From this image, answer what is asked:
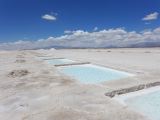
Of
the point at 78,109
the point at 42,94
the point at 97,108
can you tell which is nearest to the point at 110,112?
the point at 97,108

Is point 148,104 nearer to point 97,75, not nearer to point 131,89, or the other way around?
point 131,89

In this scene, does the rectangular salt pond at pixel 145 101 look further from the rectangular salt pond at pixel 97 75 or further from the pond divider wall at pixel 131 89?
the rectangular salt pond at pixel 97 75

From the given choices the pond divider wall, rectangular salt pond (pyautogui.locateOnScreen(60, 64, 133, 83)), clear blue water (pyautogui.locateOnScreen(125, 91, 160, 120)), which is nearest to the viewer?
clear blue water (pyautogui.locateOnScreen(125, 91, 160, 120))

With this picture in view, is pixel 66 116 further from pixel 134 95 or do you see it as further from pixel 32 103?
pixel 134 95

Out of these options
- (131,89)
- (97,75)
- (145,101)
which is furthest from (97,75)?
(145,101)

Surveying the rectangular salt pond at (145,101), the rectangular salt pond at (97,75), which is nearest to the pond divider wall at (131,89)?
the rectangular salt pond at (145,101)

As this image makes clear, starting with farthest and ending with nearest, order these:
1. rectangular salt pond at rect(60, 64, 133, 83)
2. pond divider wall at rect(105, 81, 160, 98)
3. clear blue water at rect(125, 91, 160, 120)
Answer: rectangular salt pond at rect(60, 64, 133, 83), pond divider wall at rect(105, 81, 160, 98), clear blue water at rect(125, 91, 160, 120)

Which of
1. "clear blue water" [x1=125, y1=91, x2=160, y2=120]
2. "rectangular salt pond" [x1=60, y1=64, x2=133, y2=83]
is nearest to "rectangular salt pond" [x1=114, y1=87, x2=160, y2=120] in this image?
"clear blue water" [x1=125, y1=91, x2=160, y2=120]

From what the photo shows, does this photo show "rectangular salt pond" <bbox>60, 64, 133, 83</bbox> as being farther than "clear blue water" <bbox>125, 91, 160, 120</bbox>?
Yes

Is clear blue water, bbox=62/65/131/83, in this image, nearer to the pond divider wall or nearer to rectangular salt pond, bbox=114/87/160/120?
the pond divider wall
